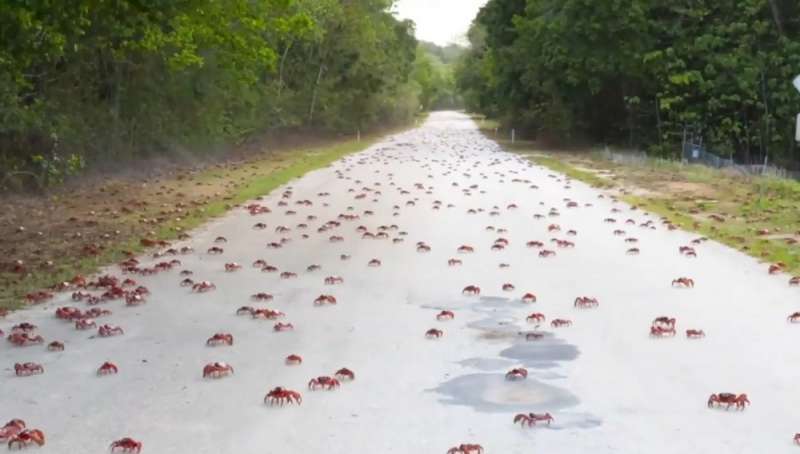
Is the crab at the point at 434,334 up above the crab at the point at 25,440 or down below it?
below

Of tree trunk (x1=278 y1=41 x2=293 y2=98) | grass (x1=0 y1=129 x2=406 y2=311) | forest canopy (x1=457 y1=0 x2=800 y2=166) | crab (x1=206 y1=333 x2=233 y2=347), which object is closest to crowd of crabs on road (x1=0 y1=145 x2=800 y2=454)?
crab (x1=206 y1=333 x2=233 y2=347)

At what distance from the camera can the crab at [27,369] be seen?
23.8 feet

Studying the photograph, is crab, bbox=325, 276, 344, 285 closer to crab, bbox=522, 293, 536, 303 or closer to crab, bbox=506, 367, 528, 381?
crab, bbox=522, 293, 536, 303

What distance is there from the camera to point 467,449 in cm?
544

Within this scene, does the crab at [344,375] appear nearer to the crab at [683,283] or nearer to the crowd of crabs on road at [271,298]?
the crowd of crabs on road at [271,298]

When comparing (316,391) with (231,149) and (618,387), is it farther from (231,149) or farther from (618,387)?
(231,149)

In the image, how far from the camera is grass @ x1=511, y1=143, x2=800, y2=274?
14.3 m

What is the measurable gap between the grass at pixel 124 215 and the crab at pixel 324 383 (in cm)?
422

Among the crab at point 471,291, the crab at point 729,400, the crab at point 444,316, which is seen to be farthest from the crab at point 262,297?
the crab at point 729,400

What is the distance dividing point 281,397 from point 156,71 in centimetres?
2276

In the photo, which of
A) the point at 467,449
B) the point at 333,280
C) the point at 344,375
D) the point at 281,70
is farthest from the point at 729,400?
the point at 281,70

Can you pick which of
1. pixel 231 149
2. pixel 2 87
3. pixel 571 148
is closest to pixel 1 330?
pixel 2 87

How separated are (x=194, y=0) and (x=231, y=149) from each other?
24.6 meters

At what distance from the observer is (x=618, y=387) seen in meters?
Answer: 6.91
